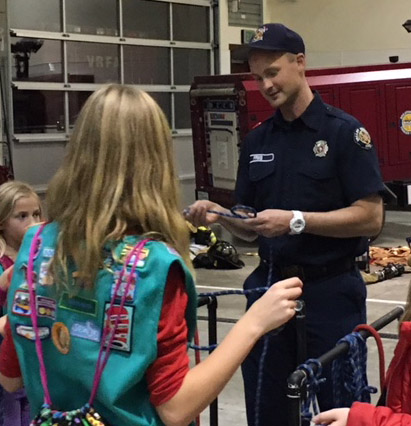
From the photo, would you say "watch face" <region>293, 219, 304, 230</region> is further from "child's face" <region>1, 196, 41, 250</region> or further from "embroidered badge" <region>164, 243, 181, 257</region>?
"embroidered badge" <region>164, 243, 181, 257</region>

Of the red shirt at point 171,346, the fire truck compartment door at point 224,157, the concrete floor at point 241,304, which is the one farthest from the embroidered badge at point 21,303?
the fire truck compartment door at point 224,157

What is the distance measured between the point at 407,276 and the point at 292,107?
7.14 meters

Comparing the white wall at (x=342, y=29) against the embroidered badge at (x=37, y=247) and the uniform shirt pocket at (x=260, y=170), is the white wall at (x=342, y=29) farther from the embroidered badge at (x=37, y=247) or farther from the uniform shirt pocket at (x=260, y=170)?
the embroidered badge at (x=37, y=247)

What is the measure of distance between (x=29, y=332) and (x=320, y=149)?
171cm

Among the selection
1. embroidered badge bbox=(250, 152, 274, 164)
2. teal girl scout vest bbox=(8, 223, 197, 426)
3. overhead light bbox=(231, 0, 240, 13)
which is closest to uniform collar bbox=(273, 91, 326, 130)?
embroidered badge bbox=(250, 152, 274, 164)

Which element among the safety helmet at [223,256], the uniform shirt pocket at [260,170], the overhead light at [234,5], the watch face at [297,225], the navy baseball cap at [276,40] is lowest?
the safety helmet at [223,256]

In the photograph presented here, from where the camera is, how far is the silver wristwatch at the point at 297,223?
3209 millimetres

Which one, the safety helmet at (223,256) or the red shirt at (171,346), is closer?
the red shirt at (171,346)

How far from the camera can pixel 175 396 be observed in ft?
6.18

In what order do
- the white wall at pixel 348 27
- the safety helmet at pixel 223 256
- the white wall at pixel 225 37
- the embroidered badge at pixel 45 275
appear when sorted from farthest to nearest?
1. the white wall at pixel 348 27
2. the white wall at pixel 225 37
3. the safety helmet at pixel 223 256
4. the embroidered badge at pixel 45 275

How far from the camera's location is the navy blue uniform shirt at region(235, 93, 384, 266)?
3.34m

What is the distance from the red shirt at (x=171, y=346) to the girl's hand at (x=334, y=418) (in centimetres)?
57

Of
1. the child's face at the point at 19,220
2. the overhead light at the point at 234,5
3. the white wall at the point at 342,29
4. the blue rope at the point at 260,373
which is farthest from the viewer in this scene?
the white wall at the point at 342,29

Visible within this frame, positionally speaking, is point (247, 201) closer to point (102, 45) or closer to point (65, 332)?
point (65, 332)
